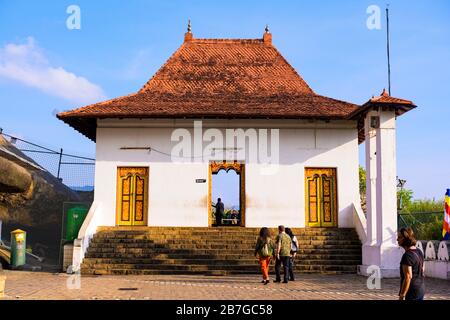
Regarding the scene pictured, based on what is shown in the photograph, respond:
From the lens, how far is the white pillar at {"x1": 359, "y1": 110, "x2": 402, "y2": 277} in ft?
47.8

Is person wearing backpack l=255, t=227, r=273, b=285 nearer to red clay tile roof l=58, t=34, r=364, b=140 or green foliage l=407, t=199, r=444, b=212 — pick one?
red clay tile roof l=58, t=34, r=364, b=140

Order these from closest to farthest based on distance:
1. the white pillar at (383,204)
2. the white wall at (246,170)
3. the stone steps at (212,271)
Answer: the white pillar at (383,204) < the stone steps at (212,271) < the white wall at (246,170)

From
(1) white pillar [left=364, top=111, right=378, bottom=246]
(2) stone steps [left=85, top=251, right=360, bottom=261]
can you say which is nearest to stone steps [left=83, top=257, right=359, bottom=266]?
(2) stone steps [left=85, top=251, right=360, bottom=261]

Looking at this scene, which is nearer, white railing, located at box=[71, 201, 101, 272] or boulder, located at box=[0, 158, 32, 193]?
boulder, located at box=[0, 158, 32, 193]

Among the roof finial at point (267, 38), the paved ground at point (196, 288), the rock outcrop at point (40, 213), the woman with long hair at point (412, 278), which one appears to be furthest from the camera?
the roof finial at point (267, 38)

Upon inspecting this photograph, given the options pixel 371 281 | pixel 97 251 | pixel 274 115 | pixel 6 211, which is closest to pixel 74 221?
pixel 97 251

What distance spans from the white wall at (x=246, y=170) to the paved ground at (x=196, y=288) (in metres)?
3.47

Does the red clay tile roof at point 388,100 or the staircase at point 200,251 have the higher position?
the red clay tile roof at point 388,100

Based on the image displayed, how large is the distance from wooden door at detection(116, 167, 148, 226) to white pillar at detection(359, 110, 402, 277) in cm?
756

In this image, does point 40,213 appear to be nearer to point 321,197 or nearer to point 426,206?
point 321,197

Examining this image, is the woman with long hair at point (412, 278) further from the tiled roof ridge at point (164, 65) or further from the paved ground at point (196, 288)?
the tiled roof ridge at point (164, 65)

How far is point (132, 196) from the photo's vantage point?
18.1 m

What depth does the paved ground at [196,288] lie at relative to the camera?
10555mm

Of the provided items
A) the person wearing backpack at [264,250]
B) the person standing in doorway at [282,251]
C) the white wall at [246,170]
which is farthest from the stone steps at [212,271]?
the person wearing backpack at [264,250]
